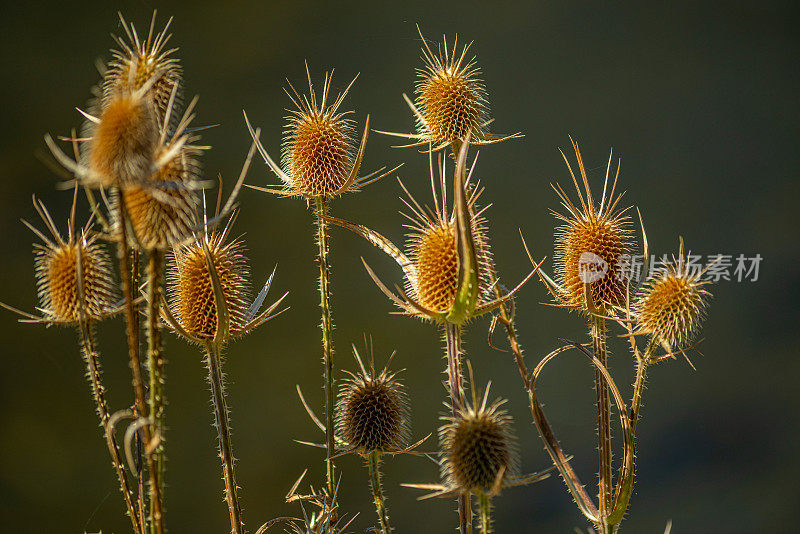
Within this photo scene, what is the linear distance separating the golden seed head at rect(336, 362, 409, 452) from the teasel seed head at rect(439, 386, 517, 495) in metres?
0.22

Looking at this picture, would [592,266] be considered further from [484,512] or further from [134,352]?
[134,352]

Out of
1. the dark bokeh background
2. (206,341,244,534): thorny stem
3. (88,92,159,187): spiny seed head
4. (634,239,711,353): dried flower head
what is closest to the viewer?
(88,92,159,187): spiny seed head

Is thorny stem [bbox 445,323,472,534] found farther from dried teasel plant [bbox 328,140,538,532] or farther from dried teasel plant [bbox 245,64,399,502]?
dried teasel plant [bbox 245,64,399,502]

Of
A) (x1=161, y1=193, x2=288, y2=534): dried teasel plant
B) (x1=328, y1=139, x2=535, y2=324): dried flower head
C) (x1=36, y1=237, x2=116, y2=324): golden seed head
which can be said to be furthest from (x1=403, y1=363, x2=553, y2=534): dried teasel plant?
(x1=36, y1=237, x2=116, y2=324): golden seed head

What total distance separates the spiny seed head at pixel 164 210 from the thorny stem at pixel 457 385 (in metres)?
0.46

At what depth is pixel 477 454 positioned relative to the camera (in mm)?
930

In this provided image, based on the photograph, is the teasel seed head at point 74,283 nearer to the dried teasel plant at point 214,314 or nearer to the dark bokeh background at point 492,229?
the dried teasel plant at point 214,314

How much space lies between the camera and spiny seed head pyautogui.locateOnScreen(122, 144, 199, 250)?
786 mm

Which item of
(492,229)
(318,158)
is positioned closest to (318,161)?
(318,158)

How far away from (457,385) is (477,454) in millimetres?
145

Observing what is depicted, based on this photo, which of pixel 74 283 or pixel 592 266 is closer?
pixel 74 283

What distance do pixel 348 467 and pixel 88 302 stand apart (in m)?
1.62

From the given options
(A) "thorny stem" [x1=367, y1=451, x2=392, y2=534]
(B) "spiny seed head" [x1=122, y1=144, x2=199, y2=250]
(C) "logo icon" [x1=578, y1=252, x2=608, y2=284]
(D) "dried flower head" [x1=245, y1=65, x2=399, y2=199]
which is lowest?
(A) "thorny stem" [x1=367, y1=451, x2=392, y2=534]

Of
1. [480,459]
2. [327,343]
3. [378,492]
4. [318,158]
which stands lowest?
[378,492]
